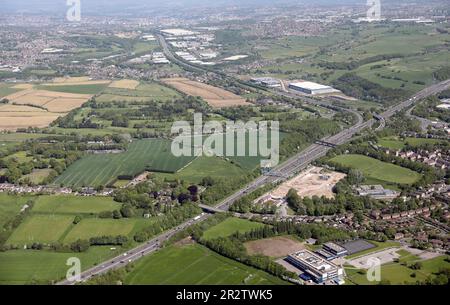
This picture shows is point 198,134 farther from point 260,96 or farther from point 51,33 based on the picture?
point 51,33

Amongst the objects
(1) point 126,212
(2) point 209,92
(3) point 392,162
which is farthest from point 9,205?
(2) point 209,92

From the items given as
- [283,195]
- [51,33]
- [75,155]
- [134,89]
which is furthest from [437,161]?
Answer: [51,33]

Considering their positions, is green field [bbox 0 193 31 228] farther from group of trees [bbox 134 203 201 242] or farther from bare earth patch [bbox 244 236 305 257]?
bare earth patch [bbox 244 236 305 257]

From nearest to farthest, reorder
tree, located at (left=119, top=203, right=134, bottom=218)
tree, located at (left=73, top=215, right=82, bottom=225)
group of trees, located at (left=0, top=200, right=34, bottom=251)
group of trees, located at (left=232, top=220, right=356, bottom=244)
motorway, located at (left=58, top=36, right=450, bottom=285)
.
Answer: motorway, located at (left=58, top=36, right=450, bottom=285)
group of trees, located at (left=232, top=220, right=356, bottom=244)
group of trees, located at (left=0, top=200, right=34, bottom=251)
tree, located at (left=73, top=215, right=82, bottom=225)
tree, located at (left=119, top=203, right=134, bottom=218)

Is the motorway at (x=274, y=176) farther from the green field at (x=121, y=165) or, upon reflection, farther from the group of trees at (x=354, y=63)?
the group of trees at (x=354, y=63)

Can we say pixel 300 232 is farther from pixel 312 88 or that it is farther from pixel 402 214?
pixel 312 88

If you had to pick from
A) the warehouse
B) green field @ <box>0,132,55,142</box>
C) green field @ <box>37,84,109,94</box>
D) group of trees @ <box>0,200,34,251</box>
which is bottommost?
group of trees @ <box>0,200,34,251</box>

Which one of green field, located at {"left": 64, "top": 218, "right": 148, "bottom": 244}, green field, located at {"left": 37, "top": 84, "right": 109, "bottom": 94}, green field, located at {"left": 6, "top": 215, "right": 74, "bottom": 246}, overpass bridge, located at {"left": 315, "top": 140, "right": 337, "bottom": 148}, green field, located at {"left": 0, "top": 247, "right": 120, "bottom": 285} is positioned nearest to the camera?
green field, located at {"left": 0, "top": 247, "right": 120, "bottom": 285}

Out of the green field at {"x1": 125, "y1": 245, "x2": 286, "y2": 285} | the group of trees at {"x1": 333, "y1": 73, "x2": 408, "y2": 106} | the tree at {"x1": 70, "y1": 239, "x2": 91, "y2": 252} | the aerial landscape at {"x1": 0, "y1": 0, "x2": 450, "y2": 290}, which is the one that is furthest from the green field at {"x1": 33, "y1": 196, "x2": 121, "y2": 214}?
the group of trees at {"x1": 333, "y1": 73, "x2": 408, "y2": 106}
